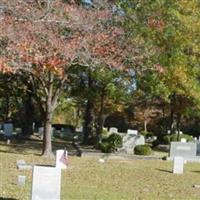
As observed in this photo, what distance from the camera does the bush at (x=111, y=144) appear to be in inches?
1319

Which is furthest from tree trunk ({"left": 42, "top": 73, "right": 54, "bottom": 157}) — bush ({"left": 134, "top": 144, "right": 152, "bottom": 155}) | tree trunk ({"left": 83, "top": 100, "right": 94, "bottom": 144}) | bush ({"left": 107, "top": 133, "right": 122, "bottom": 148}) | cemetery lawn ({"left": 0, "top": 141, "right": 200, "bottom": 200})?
tree trunk ({"left": 83, "top": 100, "right": 94, "bottom": 144})

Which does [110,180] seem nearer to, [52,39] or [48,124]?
[52,39]

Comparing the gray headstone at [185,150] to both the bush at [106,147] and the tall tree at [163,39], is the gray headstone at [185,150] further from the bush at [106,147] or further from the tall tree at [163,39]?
the bush at [106,147]

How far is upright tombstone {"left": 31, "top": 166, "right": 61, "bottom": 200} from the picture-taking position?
12.3 m

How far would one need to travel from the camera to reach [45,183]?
12.3 meters

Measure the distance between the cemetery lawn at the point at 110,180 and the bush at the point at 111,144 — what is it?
10.4 feet

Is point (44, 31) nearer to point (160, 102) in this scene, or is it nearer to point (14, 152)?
point (14, 152)

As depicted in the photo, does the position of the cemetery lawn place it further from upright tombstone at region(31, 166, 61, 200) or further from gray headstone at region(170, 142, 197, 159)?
gray headstone at region(170, 142, 197, 159)

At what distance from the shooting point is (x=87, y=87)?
4044 cm

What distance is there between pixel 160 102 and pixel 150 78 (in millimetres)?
28718

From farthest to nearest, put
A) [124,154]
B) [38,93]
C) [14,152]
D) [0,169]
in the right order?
[38,93]
[124,154]
[14,152]
[0,169]

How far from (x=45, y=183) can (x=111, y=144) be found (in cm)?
2198

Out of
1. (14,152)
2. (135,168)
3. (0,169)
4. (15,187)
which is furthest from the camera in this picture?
(14,152)

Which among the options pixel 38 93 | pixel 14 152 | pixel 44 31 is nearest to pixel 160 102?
pixel 38 93
